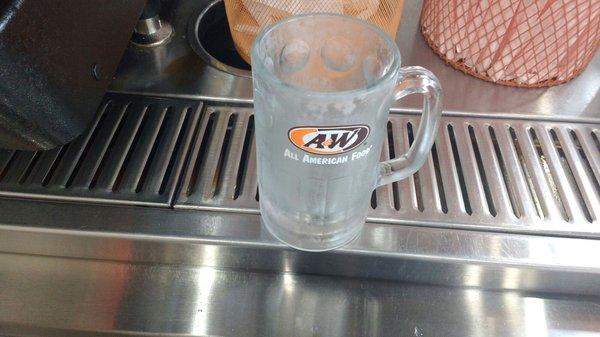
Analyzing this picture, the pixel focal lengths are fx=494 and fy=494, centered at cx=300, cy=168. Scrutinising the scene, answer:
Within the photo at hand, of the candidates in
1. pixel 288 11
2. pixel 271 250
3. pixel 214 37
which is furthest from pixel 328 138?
pixel 214 37

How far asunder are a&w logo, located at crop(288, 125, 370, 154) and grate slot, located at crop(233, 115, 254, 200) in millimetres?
136

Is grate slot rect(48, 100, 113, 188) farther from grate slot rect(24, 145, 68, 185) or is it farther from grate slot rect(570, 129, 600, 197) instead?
grate slot rect(570, 129, 600, 197)

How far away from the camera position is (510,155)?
45 cm

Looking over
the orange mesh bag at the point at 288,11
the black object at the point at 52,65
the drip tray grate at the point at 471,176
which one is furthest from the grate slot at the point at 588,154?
the black object at the point at 52,65

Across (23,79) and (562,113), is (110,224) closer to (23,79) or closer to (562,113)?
(23,79)

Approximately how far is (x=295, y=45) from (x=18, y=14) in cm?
17

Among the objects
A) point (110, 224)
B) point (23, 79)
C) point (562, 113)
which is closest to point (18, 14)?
point (23, 79)

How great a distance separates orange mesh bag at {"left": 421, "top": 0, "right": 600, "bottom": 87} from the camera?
1.49ft

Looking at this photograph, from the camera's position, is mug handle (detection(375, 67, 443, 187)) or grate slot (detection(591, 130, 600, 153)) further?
grate slot (detection(591, 130, 600, 153))

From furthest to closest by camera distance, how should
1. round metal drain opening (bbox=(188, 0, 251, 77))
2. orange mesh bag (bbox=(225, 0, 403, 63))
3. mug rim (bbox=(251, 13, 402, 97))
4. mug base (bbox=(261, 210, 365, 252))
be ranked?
round metal drain opening (bbox=(188, 0, 251, 77)) < orange mesh bag (bbox=(225, 0, 403, 63)) < mug base (bbox=(261, 210, 365, 252)) < mug rim (bbox=(251, 13, 402, 97))

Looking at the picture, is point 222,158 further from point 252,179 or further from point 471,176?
point 471,176

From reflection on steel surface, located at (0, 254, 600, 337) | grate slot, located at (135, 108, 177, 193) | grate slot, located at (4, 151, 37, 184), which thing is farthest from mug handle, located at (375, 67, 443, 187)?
grate slot, located at (4, 151, 37, 184)

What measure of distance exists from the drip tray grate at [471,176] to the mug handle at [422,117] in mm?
52

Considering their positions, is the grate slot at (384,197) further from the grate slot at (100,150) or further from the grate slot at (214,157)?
the grate slot at (100,150)
